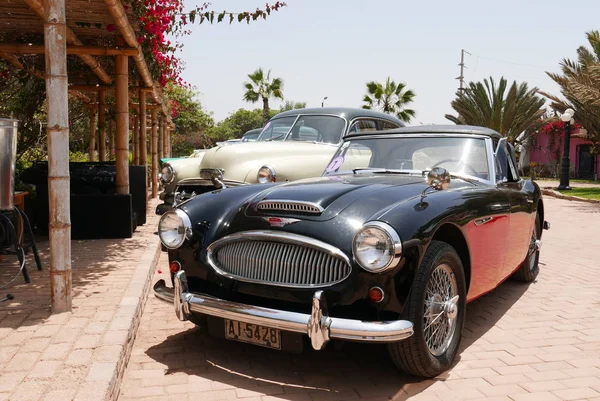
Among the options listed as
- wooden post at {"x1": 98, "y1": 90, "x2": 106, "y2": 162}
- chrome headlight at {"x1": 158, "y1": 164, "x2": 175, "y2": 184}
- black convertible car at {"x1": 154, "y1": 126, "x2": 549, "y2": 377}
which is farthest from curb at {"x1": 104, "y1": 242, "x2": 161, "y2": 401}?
wooden post at {"x1": 98, "y1": 90, "x2": 106, "y2": 162}

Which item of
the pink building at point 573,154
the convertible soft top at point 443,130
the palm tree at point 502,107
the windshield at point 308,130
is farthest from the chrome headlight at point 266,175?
the pink building at point 573,154

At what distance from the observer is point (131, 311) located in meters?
4.32

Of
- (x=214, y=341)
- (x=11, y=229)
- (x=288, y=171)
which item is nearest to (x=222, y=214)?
(x=214, y=341)

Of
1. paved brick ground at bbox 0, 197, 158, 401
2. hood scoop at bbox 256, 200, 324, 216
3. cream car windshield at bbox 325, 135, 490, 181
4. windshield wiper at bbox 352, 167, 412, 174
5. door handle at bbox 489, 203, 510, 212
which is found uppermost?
cream car windshield at bbox 325, 135, 490, 181

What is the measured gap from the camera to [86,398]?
286 cm

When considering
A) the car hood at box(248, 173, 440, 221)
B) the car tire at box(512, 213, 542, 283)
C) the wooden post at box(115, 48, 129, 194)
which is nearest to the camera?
the car hood at box(248, 173, 440, 221)

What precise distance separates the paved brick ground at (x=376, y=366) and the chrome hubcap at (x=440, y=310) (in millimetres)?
210

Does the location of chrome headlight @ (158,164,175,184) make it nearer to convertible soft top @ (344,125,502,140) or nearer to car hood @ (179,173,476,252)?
convertible soft top @ (344,125,502,140)

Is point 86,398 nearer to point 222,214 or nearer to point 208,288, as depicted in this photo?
point 208,288

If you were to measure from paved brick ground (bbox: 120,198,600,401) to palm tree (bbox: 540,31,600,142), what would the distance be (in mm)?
14581

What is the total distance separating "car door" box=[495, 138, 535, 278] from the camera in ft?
15.7

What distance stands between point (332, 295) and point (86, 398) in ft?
4.34

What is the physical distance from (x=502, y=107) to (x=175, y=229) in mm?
26246

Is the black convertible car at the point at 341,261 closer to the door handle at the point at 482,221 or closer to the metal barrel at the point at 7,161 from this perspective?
the door handle at the point at 482,221
